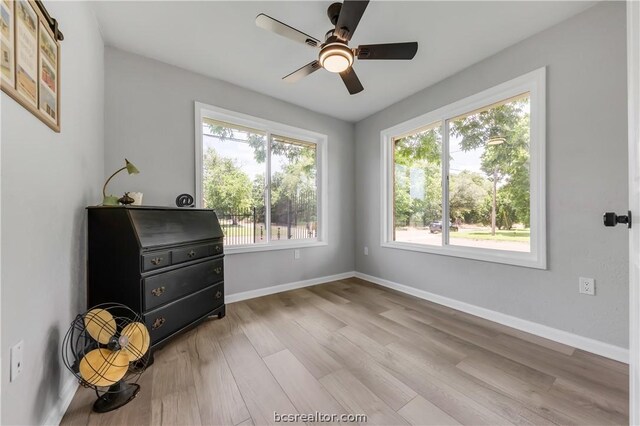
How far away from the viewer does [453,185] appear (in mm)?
2766

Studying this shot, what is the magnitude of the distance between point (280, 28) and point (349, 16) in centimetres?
44

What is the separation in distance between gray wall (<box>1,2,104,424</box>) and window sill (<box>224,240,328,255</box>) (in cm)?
132

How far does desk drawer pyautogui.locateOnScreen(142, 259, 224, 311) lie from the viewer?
1689mm

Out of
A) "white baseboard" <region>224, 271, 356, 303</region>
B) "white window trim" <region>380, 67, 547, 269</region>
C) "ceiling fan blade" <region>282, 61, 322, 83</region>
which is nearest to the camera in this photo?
"ceiling fan blade" <region>282, 61, 322, 83</region>

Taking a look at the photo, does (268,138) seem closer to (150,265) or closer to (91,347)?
(150,265)

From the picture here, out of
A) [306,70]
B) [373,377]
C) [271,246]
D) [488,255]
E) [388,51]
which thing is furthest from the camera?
[271,246]

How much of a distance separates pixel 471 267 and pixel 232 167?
9.32 ft

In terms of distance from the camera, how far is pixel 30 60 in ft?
3.43

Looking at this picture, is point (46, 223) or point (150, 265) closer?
point (46, 223)

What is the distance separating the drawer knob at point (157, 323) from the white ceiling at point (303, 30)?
224 centimetres

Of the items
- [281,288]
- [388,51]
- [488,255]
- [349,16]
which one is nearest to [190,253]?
[281,288]

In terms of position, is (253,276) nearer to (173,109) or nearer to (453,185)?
(173,109)

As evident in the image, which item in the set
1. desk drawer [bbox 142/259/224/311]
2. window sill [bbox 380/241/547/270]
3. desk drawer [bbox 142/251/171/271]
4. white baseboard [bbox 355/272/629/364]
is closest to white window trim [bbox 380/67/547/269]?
window sill [bbox 380/241/547/270]

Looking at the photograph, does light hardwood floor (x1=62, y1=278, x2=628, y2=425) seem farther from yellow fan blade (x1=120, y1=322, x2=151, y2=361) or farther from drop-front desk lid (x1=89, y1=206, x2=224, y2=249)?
drop-front desk lid (x1=89, y1=206, x2=224, y2=249)
